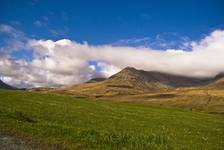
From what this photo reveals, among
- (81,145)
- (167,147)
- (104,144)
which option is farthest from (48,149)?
(167,147)

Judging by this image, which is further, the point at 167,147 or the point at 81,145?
the point at 167,147

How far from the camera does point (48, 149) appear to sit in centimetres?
2109

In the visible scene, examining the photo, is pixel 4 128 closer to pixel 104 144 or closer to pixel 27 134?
pixel 27 134

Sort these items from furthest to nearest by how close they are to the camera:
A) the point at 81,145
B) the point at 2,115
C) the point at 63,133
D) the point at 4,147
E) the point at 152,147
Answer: the point at 2,115, the point at 63,133, the point at 152,147, the point at 81,145, the point at 4,147

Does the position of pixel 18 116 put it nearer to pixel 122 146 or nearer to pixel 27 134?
pixel 27 134

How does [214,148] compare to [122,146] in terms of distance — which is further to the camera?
[214,148]

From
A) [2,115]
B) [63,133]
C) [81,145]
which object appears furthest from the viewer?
[2,115]

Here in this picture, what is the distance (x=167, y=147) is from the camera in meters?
24.8

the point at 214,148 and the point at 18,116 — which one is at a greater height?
the point at 18,116

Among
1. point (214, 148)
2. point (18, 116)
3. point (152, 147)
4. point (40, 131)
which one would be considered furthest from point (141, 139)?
point (18, 116)

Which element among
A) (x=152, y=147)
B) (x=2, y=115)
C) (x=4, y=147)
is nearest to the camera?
(x=4, y=147)

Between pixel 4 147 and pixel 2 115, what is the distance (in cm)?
1425

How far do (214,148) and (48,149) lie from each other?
45.4 feet

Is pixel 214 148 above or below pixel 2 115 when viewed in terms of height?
below
